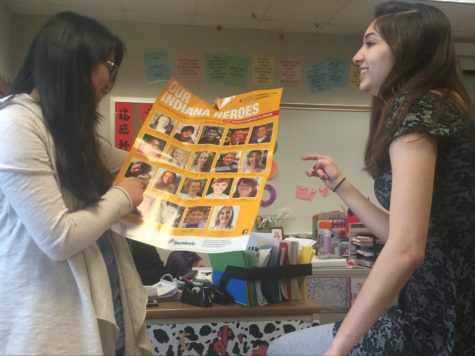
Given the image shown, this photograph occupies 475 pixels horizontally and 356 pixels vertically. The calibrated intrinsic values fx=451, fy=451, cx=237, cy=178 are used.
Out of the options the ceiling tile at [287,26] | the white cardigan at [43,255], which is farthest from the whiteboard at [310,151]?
the white cardigan at [43,255]

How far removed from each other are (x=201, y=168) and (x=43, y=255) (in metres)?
0.39

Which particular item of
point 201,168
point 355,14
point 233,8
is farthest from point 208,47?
point 201,168

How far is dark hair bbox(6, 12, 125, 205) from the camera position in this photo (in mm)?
868

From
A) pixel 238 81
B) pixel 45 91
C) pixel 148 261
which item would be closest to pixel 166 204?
pixel 45 91

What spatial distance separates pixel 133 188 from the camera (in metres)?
0.95

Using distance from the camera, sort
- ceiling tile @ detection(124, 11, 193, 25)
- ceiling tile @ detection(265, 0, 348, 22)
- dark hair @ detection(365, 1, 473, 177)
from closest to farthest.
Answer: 1. dark hair @ detection(365, 1, 473, 177)
2. ceiling tile @ detection(265, 0, 348, 22)
3. ceiling tile @ detection(124, 11, 193, 25)

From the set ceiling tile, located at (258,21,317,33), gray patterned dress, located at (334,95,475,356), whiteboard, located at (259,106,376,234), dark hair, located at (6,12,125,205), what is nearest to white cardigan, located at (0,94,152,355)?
dark hair, located at (6,12,125,205)

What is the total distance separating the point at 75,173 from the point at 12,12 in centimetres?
284

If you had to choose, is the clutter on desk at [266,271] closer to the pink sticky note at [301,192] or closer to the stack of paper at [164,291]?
the stack of paper at [164,291]

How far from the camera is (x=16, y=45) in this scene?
10.4 ft

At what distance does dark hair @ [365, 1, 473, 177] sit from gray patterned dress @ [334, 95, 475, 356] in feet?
0.13

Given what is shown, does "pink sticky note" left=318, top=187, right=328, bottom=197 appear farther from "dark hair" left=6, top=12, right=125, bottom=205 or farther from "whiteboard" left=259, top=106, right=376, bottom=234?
"dark hair" left=6, top=12, right=125, bottom=205

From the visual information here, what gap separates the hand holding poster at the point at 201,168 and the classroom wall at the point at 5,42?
7.44 ft

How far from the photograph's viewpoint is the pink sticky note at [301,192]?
3527mm
